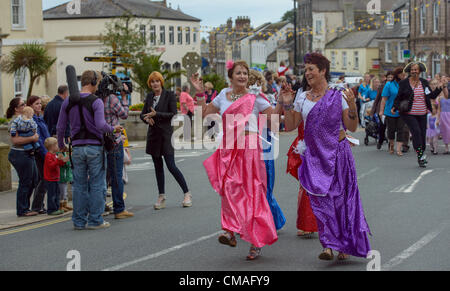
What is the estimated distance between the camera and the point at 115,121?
10.2 metres

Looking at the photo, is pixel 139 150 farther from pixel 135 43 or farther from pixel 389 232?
pixel 135 43

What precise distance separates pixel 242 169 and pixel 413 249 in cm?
197

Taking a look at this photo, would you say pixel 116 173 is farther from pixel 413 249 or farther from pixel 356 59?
pixel 356 59

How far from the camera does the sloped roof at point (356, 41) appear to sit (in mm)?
69938

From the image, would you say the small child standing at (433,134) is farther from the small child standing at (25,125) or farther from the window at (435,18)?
the window at (435,18)

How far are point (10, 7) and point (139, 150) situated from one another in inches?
592

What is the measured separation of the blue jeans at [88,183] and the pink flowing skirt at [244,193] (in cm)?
231


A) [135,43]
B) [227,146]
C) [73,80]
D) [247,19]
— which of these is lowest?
[227,146]

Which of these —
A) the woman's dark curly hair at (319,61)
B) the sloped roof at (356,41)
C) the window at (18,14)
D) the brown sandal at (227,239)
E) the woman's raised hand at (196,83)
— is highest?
the sloped roof at (356,41)

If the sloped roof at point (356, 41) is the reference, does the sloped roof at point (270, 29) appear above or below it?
above

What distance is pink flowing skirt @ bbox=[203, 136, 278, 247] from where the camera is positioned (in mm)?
7242

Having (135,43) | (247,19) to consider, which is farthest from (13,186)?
(247,19)

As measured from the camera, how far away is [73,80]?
31.0 ft

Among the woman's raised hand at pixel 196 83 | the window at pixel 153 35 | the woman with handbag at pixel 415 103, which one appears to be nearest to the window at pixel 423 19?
the window at pixel 153 35
